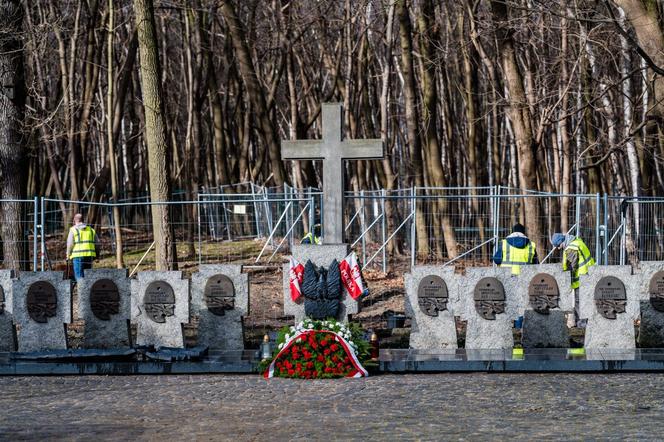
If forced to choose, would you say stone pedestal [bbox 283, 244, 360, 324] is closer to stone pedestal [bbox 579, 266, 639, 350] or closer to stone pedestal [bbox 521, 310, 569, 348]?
stone pedestal [bbox 521, 310, 569, 348]

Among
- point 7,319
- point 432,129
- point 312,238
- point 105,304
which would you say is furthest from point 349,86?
point 7,319

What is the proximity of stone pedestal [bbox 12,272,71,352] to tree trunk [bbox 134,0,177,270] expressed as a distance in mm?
5480

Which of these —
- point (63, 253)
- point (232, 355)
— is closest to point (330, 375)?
point (232, 355)

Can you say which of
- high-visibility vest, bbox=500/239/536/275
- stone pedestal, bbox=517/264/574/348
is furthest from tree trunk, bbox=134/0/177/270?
stone pedestal, bbox=517/264/574/348

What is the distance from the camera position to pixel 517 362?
1374cm

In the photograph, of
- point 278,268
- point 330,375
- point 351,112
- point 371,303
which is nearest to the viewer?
point 330,375

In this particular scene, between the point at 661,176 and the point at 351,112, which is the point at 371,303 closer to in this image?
the point at 351,112

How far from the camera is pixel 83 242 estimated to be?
22328 millimetres

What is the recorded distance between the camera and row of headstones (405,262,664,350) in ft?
49.4

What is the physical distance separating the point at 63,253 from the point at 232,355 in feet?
54.0

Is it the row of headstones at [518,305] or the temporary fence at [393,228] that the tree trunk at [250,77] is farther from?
the row of headstones at [518,305]

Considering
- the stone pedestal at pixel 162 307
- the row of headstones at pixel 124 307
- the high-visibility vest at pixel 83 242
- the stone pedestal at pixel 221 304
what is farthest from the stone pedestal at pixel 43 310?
the high-visibility vest at pixel 83 242

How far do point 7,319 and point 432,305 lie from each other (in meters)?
5.95

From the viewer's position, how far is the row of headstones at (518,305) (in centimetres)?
1506
